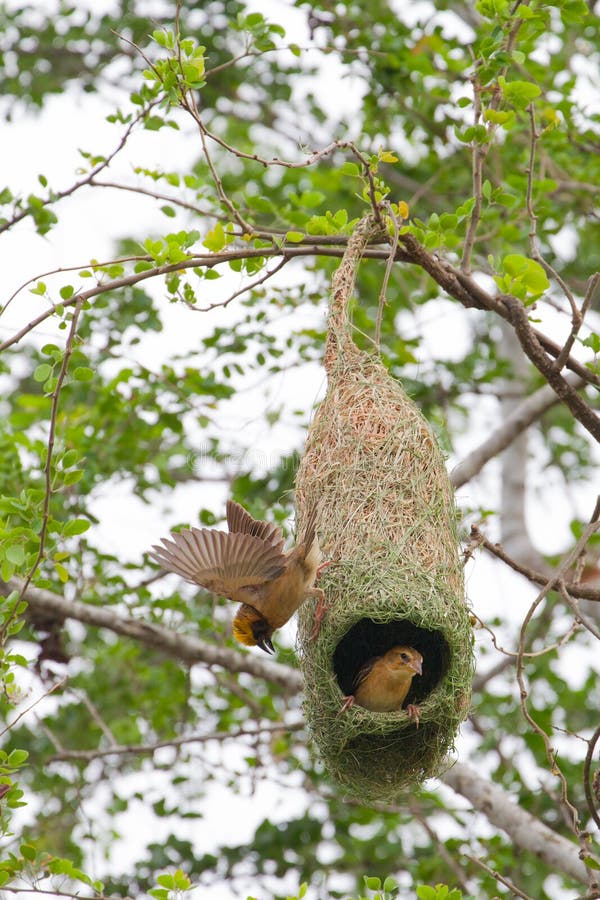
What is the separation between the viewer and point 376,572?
11.0 feet

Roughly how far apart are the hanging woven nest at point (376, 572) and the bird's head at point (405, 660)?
3.8 inches

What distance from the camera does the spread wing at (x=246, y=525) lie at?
3600 mm

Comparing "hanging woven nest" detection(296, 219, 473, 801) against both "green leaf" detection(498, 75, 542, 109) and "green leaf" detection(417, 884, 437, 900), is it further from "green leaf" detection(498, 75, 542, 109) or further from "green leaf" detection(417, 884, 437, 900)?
"green leaf" detection(498, 75, 542, 109)

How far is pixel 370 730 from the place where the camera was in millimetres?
3340

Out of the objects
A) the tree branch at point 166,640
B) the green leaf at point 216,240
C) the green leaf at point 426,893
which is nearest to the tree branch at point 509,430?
the tree branch at point 166,640

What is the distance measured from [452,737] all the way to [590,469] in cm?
529

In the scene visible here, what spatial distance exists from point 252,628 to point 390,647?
1.48 feet

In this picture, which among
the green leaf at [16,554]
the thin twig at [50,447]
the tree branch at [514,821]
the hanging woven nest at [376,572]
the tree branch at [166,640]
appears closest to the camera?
the thin twig at [50,447]

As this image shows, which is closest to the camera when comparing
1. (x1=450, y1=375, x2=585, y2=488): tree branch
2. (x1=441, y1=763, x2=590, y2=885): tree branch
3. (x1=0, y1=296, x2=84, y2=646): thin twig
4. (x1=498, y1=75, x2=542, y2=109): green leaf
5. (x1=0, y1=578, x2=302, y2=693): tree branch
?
(x1=0, y1=296, x2=84, y2=646): thin twig

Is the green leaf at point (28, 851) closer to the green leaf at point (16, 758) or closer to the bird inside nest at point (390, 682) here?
the green leaf at point (16, 758)

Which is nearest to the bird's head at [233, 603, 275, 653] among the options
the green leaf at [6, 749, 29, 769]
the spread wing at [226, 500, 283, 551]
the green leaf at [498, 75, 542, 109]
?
the spread wing at [226, 500, 283, 551]

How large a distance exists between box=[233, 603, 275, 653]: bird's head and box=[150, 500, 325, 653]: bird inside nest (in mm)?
45

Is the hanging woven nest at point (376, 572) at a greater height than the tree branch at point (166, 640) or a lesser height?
lesser

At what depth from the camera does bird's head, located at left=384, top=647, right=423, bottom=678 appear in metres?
3.38
